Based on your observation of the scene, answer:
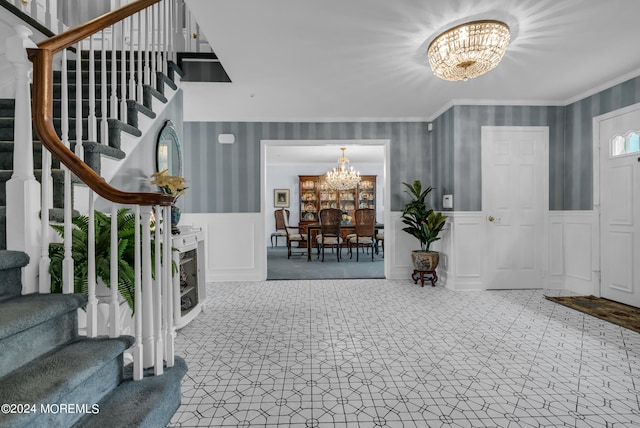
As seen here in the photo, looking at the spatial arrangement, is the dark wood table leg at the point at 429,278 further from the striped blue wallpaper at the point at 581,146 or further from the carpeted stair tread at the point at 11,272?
the carpeted stair tread at the point at 11,272

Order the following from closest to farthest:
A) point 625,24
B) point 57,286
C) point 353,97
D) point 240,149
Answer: point 57,286 < point 625,24 < point 353,97 < point 240,149

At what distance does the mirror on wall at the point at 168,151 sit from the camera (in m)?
3.01

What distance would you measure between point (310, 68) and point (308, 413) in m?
2.88

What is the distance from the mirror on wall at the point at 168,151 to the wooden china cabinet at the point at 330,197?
227 inches

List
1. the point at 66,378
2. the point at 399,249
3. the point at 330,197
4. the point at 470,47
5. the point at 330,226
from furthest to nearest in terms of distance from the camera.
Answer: the point at 330,197 → the point at 330,226 → the point at 399,249 → the point at 470,47 → the point at 66,378

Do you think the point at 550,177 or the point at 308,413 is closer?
the point at 308,413

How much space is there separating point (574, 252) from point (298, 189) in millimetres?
6750

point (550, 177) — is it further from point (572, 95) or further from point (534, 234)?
point (572, 95)

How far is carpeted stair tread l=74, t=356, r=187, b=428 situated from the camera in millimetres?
1140

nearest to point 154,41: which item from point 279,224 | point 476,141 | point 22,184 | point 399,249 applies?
point 22,184

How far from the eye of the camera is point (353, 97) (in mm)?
3844

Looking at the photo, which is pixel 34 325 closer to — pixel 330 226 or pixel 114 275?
pixel 114 275

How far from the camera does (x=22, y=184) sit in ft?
4.40

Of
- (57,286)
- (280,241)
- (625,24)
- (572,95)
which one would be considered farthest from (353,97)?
(280,241)
